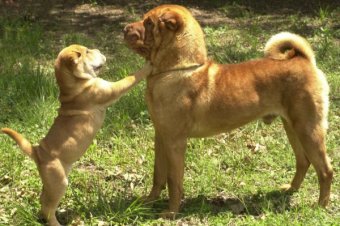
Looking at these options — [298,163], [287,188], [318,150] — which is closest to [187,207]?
[287,188]

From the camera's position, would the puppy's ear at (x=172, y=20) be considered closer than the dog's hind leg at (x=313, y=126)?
Yes

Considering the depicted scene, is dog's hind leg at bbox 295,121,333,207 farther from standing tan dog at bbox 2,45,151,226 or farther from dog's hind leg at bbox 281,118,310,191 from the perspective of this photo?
standing tan dog at bbox 2,45,151,226

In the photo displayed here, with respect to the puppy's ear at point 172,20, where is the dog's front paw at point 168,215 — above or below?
below

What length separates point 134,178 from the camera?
5.14 meters

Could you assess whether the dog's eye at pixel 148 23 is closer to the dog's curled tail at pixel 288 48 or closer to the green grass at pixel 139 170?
the dog's curled tail at pixel 288 48

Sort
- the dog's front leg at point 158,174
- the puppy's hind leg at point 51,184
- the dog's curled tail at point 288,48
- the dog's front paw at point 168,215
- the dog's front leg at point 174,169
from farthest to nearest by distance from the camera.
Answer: the dog's front leg at point 158,174 < the dog's curled tail at point 288,48 < the dog's front paw at point 168,215 < the dog's front leg at point 174,169 < the puppy's hind leg at point 51,184

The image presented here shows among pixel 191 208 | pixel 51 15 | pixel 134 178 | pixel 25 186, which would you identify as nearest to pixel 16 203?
pixel 25 186

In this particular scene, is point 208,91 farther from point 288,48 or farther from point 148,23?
point 288,48

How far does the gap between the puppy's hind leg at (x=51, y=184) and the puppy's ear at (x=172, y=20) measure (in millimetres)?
1308

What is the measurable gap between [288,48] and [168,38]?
3.50 ft

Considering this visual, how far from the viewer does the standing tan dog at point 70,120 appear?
4.05 metres

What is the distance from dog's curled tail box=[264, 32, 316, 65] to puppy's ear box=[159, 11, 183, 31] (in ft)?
3.00

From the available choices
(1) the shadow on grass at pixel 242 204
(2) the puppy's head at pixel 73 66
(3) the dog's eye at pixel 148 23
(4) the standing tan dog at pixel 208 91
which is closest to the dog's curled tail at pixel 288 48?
(4) the standing tan dog at pixel 208 91

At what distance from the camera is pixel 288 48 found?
15.2 ft
